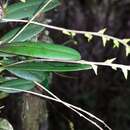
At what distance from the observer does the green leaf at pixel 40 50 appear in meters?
0.60

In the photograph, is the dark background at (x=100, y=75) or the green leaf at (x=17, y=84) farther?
the dark background at (x=100, y=75)

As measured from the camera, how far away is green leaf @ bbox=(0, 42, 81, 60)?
0.60m

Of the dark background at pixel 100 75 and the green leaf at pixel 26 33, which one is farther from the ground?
the green leaf at pixel 26 33

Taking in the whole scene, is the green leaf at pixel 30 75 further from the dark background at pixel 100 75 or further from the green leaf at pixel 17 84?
the dark background at pixel 100 75

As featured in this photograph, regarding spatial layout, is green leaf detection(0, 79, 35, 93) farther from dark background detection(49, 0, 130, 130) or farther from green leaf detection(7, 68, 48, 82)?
dark background detection(49, 0, 130, 130)

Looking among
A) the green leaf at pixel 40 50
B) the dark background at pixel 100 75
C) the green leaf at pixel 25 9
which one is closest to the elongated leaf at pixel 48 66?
the green leaf at pixel 40 50

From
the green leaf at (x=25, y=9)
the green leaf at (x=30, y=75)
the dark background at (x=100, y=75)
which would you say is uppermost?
the green leaf at (x=25, y=9)

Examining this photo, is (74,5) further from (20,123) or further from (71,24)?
(20,123)

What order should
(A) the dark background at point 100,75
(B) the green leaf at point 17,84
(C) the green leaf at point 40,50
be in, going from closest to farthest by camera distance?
(C) the green leaf at point 40,50
(B) the green leaf at point 17,84
(A) the dark background at point 100,75

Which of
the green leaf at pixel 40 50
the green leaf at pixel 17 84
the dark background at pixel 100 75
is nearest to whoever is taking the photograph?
the green leaf at pixel 40 50

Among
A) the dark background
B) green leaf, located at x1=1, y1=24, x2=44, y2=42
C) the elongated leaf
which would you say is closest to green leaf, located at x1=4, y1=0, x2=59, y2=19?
green leaf, located at x1=1, y1=24, x2=44, y2=42

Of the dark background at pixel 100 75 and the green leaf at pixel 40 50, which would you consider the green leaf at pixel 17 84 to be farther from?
the dark background at pixel 100 75

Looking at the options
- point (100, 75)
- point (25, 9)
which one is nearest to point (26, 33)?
point (25, 9)

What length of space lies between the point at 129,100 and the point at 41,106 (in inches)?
77.5
